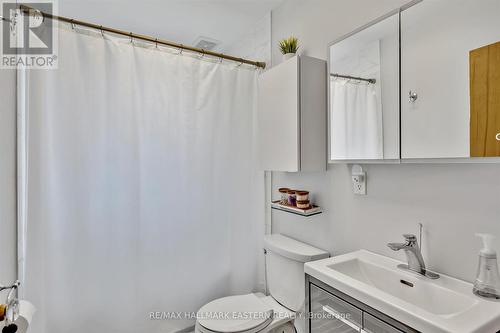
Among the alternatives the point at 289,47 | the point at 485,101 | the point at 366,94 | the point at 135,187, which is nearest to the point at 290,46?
the point at 289,47

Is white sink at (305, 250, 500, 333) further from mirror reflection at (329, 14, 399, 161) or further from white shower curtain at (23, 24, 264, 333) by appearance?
white shower curtain at (23, 24, 264, 333)

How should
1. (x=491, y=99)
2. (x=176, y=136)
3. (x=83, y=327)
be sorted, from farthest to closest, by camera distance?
(x=176, y=136) < (x=83, y=327) < (x=491, y=99)

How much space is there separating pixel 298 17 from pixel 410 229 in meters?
1.44

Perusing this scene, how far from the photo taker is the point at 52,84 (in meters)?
1.35

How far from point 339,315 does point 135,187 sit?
49.5 inches

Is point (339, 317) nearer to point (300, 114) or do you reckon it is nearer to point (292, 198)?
point (292, 198)

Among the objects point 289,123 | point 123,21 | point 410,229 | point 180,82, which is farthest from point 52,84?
point 410,229

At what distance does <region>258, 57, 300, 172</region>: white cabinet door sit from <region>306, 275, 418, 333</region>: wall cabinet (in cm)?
62

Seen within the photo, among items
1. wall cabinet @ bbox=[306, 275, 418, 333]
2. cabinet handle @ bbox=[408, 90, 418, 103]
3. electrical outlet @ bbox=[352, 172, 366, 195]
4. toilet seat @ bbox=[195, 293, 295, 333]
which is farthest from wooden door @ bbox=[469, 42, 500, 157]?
toilet seat @ bbox=[195, 293, 295, 333]

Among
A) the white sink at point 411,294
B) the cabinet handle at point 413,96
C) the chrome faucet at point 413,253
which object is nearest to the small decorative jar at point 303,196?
the white sink at point 411,294

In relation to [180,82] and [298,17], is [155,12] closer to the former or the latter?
[180,82]

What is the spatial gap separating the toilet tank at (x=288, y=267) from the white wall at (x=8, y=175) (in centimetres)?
132

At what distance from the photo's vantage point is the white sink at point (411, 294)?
2.35 ft

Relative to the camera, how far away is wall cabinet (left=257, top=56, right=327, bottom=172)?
1425 mm
